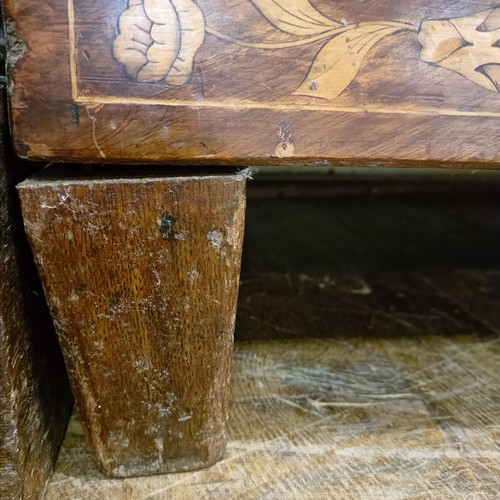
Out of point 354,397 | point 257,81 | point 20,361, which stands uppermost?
point 257,81

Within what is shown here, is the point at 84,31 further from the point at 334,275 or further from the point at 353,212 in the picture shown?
the point at 353,212

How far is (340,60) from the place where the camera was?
58cm

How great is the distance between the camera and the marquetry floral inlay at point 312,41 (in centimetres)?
54

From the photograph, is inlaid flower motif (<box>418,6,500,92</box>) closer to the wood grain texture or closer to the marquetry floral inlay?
the marquetry floral inlay

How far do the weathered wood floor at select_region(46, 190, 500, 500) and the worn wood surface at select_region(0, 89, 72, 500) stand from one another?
7cm

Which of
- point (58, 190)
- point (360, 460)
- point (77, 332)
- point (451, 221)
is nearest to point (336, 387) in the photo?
point (360, 460)

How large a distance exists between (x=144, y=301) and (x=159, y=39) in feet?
0.93

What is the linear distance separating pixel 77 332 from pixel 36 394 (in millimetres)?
111

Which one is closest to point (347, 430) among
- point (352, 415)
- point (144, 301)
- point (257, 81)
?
point (352, 415)

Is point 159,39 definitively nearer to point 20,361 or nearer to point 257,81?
point 257,81

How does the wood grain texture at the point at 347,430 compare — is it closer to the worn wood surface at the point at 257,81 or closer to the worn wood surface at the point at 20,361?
the worn wood surface at the point at 20,361

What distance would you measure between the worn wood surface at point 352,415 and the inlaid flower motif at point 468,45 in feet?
1.63

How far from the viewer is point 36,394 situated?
0.67 m

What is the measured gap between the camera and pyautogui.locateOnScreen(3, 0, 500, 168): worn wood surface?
53 cm
